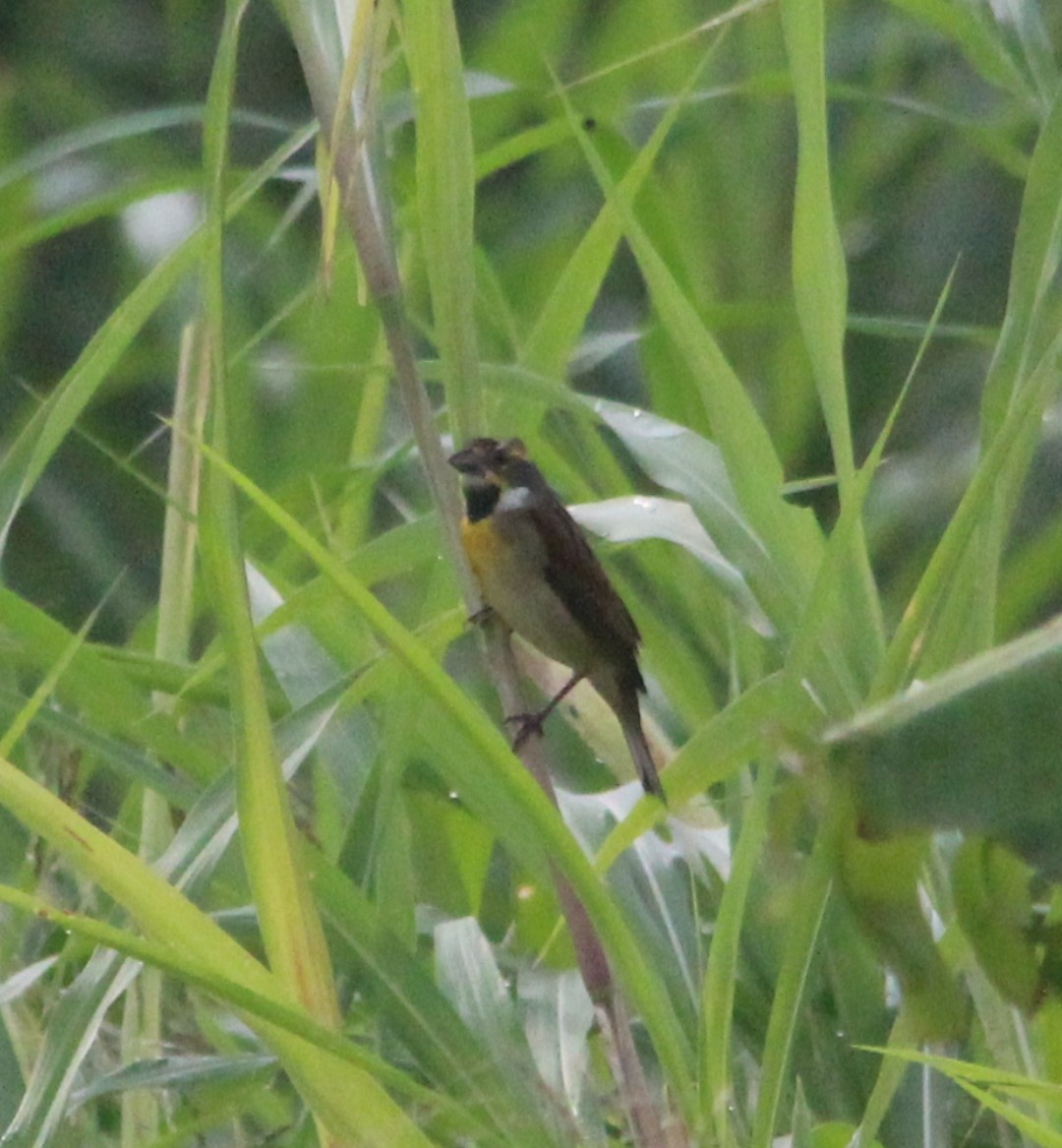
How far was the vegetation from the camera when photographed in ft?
3.69

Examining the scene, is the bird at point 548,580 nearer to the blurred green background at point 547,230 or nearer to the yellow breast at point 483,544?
the yellow breast at point 483,544

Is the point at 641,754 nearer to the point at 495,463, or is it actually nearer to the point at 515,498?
the point at 495,463

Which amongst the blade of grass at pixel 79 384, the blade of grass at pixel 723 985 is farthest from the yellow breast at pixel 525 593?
the blade of grass at pixel 723 985

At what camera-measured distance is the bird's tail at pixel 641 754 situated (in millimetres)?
1563

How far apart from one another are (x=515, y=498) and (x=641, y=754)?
54cm

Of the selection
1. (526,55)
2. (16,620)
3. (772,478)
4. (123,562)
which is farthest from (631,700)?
(123,562)

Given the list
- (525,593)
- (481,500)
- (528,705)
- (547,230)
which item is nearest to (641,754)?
(528,705)

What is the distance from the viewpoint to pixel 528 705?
1.86 metres

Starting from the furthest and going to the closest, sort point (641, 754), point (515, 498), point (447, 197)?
point (515, 498) → point (641, 754) → point (447, 197)

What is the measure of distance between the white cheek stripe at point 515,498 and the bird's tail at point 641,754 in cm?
39

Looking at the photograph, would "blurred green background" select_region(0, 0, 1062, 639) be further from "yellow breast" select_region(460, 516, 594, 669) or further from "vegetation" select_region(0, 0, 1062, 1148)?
"yellow breast" select_region(460, 516, 594, 669)

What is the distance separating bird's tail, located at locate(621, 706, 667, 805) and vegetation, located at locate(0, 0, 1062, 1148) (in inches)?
1.6

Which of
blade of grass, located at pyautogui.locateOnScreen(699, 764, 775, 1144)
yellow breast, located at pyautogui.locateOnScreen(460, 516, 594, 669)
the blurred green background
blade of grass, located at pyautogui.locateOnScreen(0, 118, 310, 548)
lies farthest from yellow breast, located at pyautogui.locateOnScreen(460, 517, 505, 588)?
blade of grass, located at pyautogui.locateOnScreen(699, 764, 775, 1144)

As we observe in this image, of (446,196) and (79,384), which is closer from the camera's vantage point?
(446,196)
